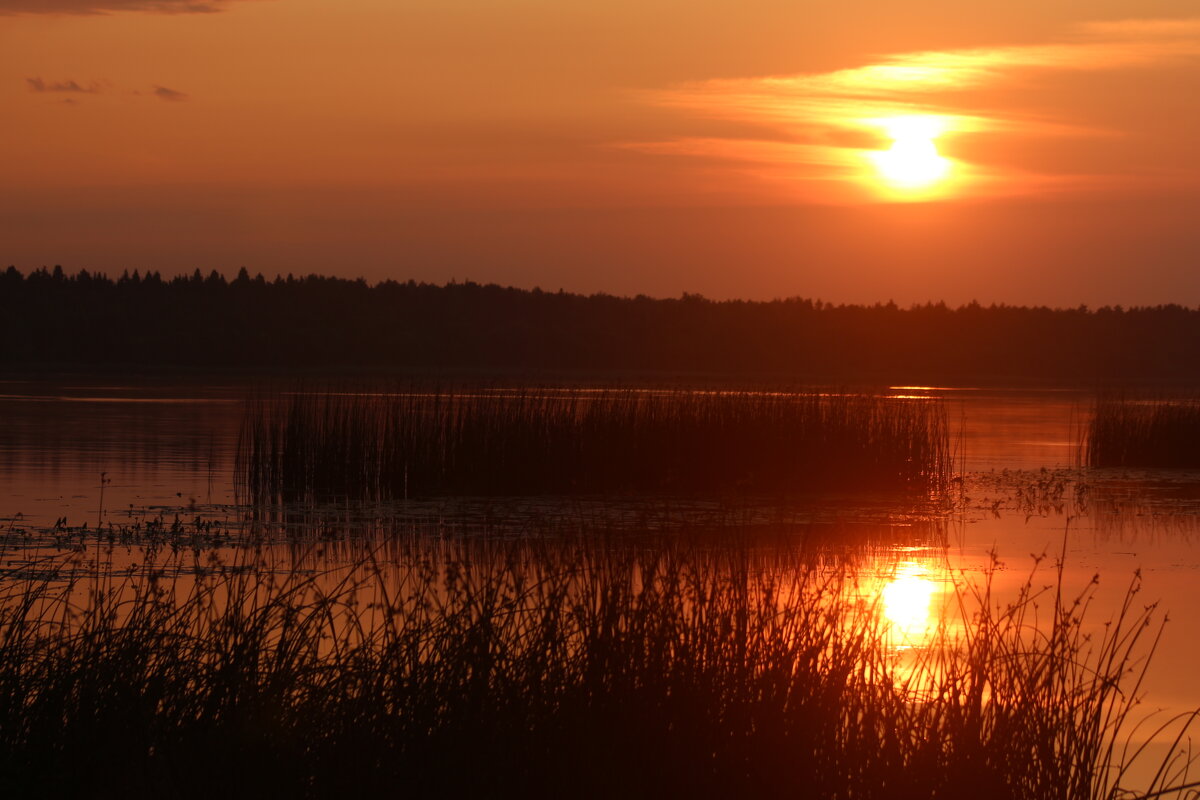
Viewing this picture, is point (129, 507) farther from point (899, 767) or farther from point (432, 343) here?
point (432, 343)

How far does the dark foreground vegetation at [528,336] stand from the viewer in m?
78.8

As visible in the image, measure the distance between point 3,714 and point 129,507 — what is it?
28.7ft

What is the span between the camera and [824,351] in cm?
8688

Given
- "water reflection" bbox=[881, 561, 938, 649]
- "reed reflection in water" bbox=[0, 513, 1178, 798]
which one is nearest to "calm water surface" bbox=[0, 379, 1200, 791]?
"water reflection" bbox=[881, 561, 938, 649]

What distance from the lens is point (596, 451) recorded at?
50.8 feet

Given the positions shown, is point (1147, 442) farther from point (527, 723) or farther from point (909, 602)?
point (527, 723)

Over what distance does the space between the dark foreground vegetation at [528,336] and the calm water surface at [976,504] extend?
5142cm

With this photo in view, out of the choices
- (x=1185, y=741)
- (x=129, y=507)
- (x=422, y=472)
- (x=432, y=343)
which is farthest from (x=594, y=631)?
(x=432, y=343)

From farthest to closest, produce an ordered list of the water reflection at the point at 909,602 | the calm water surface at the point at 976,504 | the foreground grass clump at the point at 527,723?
the calm water surface at the point at 976,504 → the water reflection at the point at 909,602 → the foreground grass clump at the point at 527,723

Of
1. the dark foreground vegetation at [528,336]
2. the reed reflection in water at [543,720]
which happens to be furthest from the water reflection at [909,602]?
the dark foreground vegetation at [528,336]

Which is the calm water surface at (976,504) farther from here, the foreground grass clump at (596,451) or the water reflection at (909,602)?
the foreground grass clump at (596,451)

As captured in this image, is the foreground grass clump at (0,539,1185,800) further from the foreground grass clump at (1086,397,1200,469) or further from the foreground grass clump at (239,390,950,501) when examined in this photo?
the foreground grass clump at (1086,397,1200,469)

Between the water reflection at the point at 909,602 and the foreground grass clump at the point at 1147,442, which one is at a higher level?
the foreground grass clump at the point at 1147,442

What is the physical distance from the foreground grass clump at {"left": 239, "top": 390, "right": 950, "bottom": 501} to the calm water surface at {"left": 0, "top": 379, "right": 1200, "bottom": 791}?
82 cm
